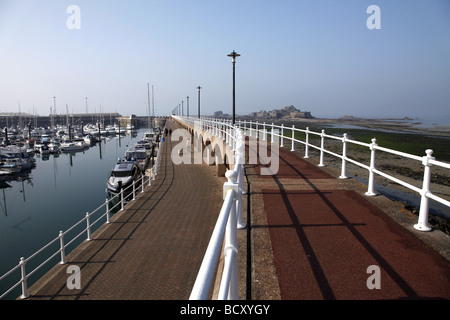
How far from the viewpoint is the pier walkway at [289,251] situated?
374 cm

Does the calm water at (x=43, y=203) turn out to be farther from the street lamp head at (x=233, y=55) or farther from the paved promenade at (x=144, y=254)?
the street lamp head at (x=233, y=55)

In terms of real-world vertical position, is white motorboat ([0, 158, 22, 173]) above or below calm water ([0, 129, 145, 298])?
above

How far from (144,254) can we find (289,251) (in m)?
7.32

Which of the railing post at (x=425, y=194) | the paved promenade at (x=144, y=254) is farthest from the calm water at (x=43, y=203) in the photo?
the railing post at (x=425, y=194)

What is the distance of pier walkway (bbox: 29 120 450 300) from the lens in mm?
3738

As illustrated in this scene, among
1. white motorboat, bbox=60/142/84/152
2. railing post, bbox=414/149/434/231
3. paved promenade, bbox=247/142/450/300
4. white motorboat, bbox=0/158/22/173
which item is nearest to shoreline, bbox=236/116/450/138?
white motorboat, bbox=60/142/84/152

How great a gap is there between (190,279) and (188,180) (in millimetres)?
15938

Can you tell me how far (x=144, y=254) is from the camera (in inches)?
422

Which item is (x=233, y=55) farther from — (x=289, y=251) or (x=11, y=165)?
(x=11, y=165)

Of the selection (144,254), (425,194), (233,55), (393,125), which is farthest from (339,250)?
(393,125)

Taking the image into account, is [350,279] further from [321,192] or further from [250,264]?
[321,192]

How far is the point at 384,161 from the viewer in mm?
27094

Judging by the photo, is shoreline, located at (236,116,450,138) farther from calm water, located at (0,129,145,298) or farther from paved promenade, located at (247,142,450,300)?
paved promenade, located at (247,142,450,300)

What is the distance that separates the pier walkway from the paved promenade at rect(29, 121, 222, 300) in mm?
34
